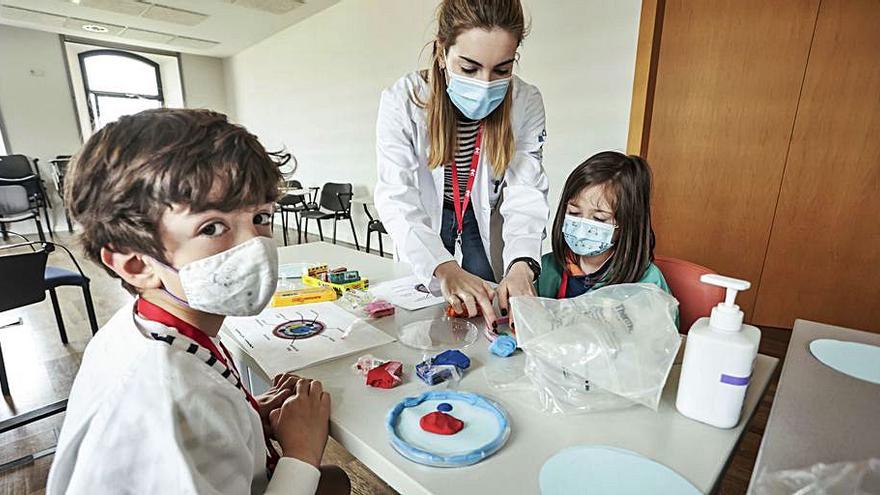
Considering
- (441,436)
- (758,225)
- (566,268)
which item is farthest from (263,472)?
(758,225)

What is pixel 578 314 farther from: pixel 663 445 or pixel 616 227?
pixel 616 227

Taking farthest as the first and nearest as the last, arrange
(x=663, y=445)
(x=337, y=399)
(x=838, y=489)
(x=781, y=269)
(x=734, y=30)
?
1. (x=781, y=269)
2. (x=734, y=30)
3. (x=337, y=399)
4. (x=663, y=445)
5. (x=838, y=489)

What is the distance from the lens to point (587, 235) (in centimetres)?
109

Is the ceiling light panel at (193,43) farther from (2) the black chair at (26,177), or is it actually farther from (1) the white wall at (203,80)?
(2) the black chair at (26,177)

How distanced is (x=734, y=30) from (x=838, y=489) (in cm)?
269

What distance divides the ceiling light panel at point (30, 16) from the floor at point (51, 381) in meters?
3.38

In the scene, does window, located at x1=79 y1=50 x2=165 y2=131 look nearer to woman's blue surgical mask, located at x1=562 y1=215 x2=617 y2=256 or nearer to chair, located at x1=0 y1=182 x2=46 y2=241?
chair, located at x1=0 y1=182 x2=46 y2=241

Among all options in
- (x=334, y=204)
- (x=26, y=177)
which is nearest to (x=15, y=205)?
(x=26, y=177)

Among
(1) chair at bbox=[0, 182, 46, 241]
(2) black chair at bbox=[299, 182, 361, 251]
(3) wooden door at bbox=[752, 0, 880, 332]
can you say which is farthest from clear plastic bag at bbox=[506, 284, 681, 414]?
(1) chair at bbox=[0, 182, 46, 241]

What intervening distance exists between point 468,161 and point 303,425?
34.1 inches

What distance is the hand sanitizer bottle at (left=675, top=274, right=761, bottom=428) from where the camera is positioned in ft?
1.73

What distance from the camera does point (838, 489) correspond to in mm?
381

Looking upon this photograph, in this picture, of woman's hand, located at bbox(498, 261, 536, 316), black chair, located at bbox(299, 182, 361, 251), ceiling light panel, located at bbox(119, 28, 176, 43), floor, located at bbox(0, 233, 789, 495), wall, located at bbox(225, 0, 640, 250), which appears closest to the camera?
woman's hand, located at bbox(498, 261, 536, 316)

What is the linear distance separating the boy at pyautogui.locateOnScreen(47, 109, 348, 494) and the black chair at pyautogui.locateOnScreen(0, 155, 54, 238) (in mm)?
6155
